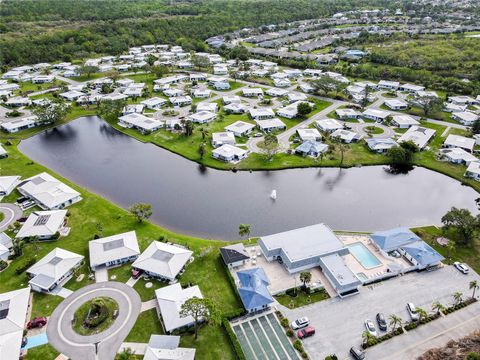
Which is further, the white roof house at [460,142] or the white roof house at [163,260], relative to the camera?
the white roof house at [460,142]

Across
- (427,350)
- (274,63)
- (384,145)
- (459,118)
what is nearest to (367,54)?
(274,63)

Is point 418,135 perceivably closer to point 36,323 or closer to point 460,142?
point 460,142

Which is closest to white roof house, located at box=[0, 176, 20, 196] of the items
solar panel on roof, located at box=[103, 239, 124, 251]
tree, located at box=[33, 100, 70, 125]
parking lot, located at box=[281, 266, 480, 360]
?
solar panel on roof, located at box=[103, 239, 124, 251]

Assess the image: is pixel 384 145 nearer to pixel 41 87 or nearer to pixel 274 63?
pixel 274 63

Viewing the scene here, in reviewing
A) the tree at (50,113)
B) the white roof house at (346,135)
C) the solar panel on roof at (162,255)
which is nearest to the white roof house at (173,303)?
the solar panel on roof at (162,255)

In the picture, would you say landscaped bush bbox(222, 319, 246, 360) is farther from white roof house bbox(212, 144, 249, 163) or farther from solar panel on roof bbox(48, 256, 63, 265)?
white roof house bbox(212, 144, 249, 163)

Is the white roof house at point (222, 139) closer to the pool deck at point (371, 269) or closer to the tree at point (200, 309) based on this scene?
the pool deck at point (371, 269)
